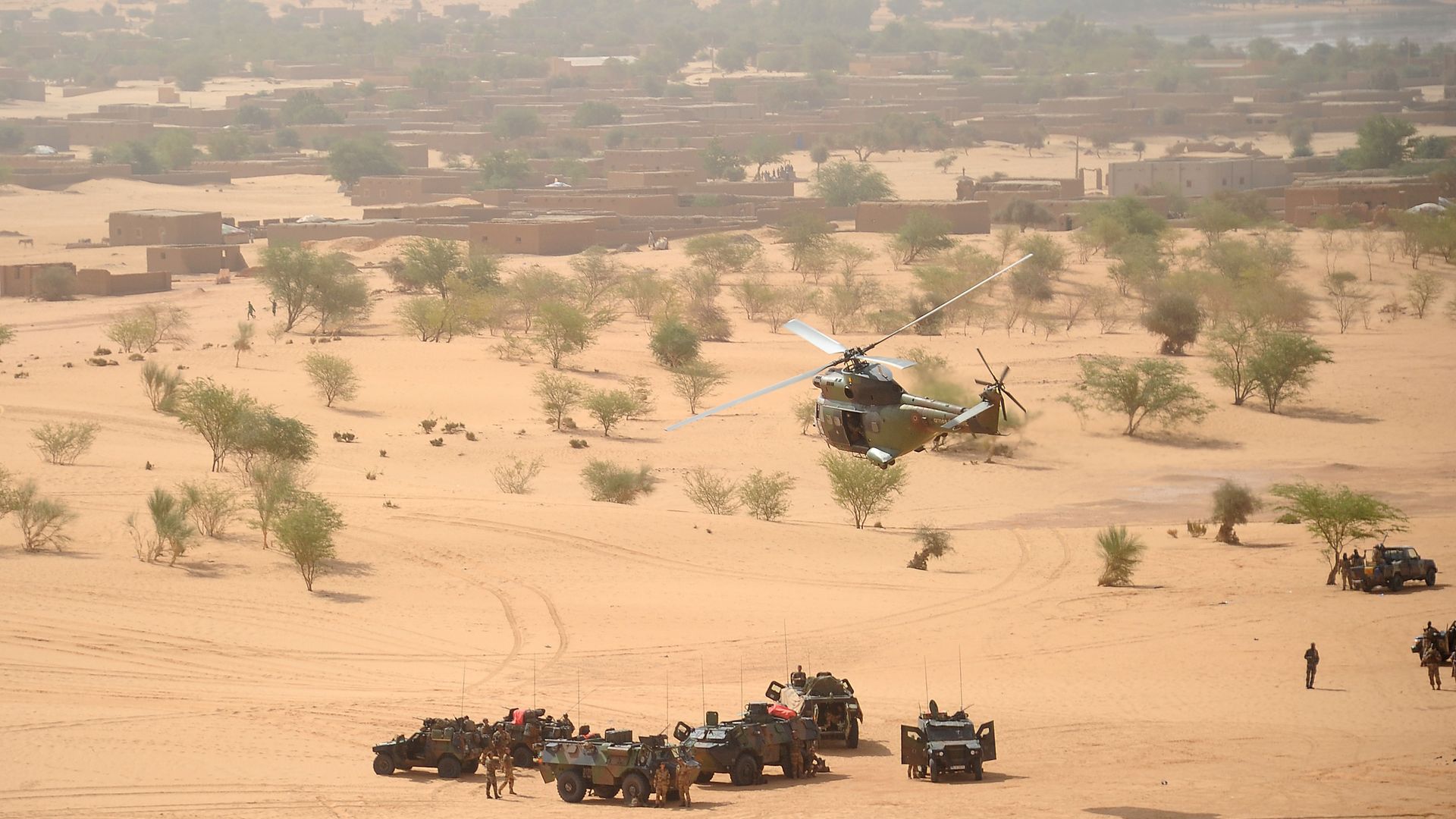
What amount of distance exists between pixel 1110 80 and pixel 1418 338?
112 metres

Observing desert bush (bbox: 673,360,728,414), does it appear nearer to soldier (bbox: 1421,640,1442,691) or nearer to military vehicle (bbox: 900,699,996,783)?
soldier (bbox: 1421,640,1442,691)

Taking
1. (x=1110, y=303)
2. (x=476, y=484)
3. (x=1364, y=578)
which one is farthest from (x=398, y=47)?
(x=1364, y=578)

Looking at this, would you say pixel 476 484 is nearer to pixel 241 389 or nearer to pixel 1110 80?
pixel 241 389

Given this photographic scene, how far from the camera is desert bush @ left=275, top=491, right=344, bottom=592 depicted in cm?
2800

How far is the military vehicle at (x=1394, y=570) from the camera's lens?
92.4ft

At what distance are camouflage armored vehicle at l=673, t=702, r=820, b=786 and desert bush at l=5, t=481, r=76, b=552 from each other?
12723 mm

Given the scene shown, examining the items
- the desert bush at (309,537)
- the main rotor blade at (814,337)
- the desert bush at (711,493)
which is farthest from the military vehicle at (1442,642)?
Answer: the desert bush at (309,537)

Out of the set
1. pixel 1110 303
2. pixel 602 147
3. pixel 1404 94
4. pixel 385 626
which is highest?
pixel 1404 94

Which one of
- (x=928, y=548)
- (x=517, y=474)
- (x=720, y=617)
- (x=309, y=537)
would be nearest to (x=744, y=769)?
(x=720, y=617)

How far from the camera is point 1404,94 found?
13575 centimetres

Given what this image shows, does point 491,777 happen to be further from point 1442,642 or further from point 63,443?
point 63,443

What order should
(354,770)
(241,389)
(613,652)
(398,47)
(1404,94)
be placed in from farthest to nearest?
(398,47)
(1404,94)
(241,389)
(613,652)
(354,770)

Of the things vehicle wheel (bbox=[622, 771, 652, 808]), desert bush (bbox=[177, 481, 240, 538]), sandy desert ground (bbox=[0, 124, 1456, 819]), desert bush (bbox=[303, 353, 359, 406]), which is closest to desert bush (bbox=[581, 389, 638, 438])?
sandy desert ground (bbox=[0, 124, 1456, 819])

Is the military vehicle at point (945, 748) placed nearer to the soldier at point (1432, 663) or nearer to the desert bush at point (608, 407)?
the soldier at point (1432, 663)
